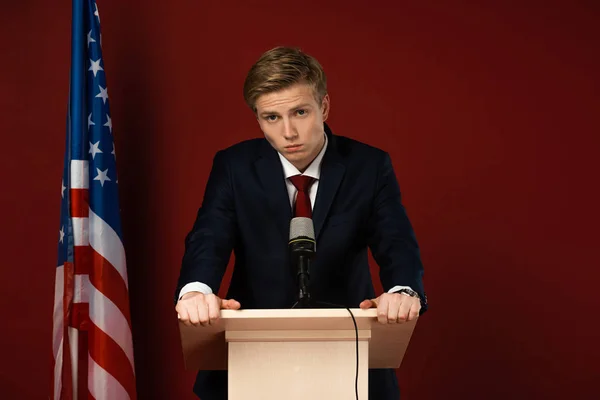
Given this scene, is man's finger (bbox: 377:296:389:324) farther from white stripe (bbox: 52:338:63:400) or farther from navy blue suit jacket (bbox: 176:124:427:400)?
white stripe (bbox: 52:338:63:400)

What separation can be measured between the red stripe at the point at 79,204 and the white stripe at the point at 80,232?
0.02m

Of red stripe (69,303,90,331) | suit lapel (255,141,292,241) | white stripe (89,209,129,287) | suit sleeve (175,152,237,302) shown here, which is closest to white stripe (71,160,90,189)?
white stripe (89,209,129,287)

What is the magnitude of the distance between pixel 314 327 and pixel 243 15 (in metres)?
2.42

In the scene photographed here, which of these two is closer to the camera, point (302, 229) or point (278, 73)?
point (302, 229)

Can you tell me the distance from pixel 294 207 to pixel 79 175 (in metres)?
1.40

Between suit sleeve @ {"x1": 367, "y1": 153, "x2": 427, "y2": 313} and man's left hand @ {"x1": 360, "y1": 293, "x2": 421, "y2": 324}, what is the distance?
0.11 metres

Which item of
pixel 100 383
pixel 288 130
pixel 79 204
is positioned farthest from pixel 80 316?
pixel 288 130

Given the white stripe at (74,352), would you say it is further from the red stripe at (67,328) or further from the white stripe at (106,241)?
the white stripe at (106,241)

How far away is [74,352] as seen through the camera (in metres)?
3.44

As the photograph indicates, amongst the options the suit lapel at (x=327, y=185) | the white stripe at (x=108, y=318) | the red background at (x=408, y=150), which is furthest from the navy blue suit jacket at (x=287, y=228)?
the red background at (x=408, y=150)

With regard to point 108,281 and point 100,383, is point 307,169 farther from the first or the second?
point 100,383

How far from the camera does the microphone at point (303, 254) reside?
1.95 metres

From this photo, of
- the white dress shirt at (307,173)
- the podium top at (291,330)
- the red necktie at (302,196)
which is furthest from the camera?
the white dress shirt at (307,173)

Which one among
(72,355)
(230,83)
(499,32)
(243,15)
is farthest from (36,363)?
(499,32)
